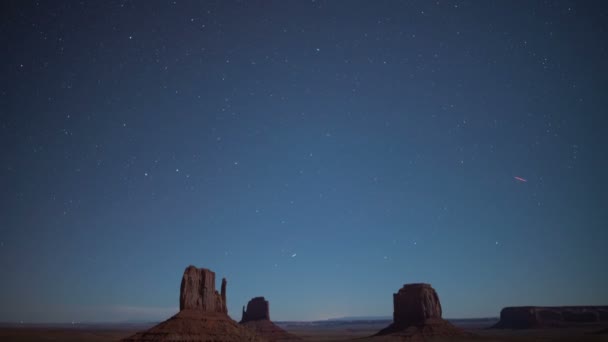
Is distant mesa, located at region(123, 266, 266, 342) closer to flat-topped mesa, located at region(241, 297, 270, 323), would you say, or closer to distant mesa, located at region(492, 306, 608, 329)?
flat-topped mesa, located at region(241, 297, 270, 323)

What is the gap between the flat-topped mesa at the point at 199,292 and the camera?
6316cm

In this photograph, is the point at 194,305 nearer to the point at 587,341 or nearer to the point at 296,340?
the point at 296,340

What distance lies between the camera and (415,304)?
10325 centimetres

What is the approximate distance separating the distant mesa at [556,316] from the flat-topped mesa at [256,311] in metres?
97.1

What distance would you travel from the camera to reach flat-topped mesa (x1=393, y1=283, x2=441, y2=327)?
102 metres

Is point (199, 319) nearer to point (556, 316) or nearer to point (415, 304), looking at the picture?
point (415, 304)

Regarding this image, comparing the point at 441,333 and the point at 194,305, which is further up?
the point at 194,305

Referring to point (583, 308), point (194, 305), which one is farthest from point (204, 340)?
point (583, 308)

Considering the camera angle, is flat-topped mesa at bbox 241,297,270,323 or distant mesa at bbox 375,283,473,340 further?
flat-topped mesa at bbox 241,297,270,323

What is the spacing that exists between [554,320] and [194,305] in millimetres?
149049

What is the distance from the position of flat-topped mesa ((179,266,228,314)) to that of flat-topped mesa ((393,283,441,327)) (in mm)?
53589

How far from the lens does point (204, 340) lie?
53500 mm

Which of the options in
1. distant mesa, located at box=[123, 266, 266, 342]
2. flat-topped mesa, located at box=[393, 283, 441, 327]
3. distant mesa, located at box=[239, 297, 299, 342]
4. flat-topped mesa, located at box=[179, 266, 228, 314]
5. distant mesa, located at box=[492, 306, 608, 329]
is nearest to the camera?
distant mesa, located at box=[123, 266, 266, 342]

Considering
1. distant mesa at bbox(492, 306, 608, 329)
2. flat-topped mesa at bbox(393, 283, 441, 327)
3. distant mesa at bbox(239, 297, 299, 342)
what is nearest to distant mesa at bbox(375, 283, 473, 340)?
flat-topped mesa at bbox(393, 283, 441, 327)
